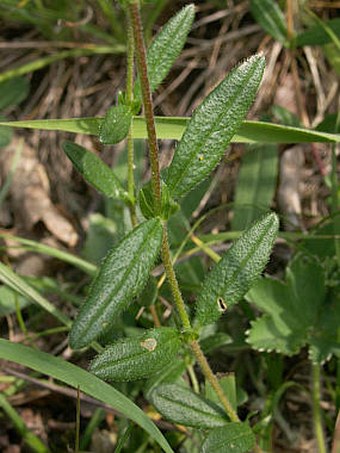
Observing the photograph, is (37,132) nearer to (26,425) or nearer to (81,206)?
(81,206)

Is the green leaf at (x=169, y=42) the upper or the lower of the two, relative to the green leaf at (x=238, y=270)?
upper

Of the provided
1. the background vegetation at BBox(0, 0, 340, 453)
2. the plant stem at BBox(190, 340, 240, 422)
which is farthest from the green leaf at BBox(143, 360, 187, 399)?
the plant stem at BBox(190, 340, 240, 422)

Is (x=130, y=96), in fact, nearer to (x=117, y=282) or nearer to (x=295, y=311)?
(x=117, y=282)

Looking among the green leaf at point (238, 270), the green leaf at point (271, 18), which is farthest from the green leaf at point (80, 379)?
the green leaf at point (271, 18)

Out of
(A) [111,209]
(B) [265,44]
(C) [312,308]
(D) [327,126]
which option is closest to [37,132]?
(A) [111,209]

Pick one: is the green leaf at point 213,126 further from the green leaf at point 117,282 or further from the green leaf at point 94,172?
the green leaf at point 94,172
